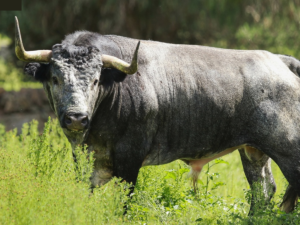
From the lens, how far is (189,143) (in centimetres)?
593

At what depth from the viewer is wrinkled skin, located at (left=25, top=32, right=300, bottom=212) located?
5473 millimetres

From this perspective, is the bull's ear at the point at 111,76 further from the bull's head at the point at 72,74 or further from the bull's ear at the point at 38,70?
the bull's ear at the point at 38,70

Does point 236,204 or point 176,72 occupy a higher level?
point 176,72

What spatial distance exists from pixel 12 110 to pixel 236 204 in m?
7.58

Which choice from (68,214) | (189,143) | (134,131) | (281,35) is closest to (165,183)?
(189,143)

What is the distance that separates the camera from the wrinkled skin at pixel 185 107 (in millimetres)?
5473

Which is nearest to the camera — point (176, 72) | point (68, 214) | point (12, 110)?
point (68, 214)

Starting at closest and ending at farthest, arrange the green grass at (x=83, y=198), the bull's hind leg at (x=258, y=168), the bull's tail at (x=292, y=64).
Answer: the green grass at (x=83, y=198) → the bull's tail at (x=292, y=64) → the bull's hind leg at (x=258, y=168)

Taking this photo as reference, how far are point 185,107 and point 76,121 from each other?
4.79 ft

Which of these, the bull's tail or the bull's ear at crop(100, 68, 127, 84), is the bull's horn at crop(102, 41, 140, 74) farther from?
the bull's tail

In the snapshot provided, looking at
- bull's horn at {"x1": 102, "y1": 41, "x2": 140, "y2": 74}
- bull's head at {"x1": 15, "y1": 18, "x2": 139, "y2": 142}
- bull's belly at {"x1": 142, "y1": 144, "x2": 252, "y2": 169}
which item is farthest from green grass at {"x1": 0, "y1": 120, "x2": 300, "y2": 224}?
bull's horn at {"x1": 102, "y1": 41, "x2": 140, "y2": 74}

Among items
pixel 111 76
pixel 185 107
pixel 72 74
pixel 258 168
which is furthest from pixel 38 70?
pixel 258 168

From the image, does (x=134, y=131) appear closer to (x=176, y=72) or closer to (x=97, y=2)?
(x=176, y=72)

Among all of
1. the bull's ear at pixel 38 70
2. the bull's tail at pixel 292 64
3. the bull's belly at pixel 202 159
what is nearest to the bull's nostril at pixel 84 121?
the bull's ear at pixel 38 70
